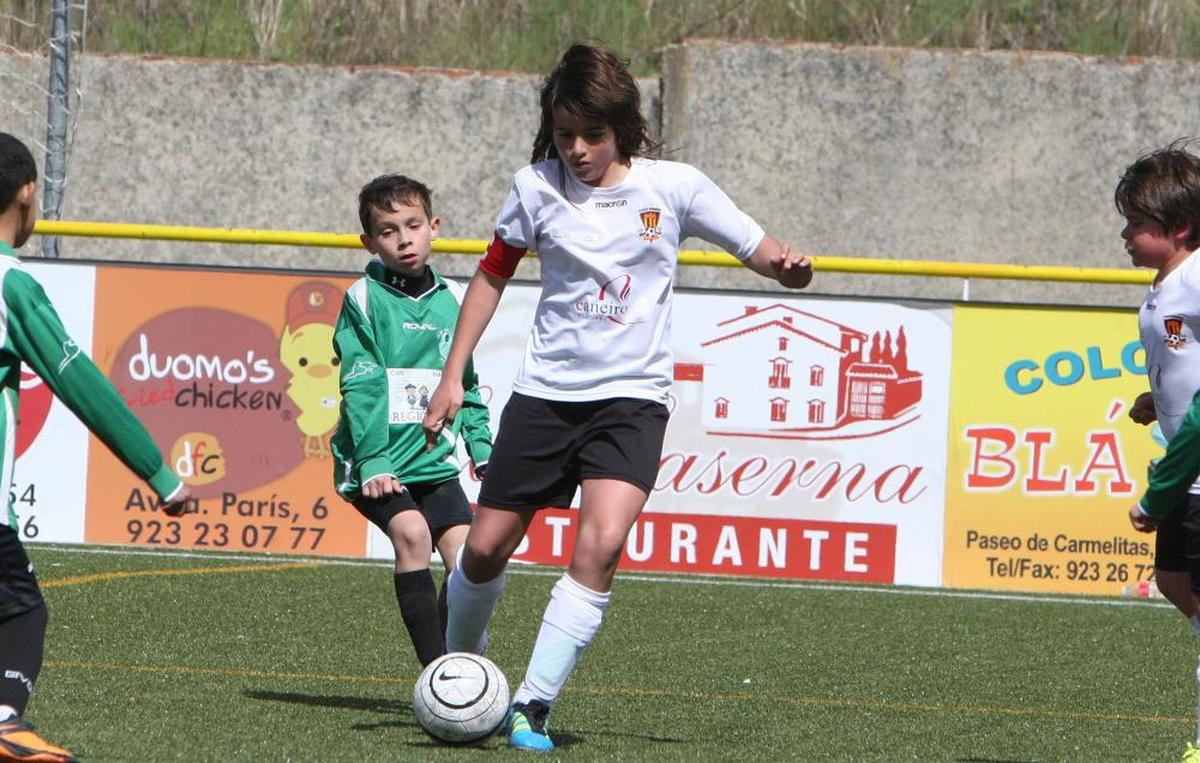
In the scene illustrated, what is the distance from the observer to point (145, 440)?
168 inches

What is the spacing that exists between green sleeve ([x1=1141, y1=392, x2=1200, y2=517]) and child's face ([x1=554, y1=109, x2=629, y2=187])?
5.22ft

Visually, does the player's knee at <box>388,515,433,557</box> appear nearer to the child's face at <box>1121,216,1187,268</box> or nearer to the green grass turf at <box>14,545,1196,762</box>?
the green grass turf at <box>14,545,1196,762</box>

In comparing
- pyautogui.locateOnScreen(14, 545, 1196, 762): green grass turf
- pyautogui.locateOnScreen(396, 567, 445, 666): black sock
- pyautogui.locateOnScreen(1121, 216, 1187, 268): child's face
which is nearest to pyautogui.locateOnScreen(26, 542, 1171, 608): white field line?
pyautogui.locateOnScreen(14, 545, 1196, 762): green grass turf

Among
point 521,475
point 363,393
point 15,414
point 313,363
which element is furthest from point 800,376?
point 15,414

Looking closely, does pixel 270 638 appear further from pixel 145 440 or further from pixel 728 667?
pixel 145 440

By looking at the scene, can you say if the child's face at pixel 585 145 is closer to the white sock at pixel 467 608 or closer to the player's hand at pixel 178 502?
the white sock at pixel 467 608

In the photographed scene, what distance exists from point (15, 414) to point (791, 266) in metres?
1.99

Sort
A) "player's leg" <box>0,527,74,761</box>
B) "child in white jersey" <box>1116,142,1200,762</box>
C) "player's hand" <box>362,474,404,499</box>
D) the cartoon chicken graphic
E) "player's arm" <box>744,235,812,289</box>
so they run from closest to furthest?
"player's leg" <box>0,527,74,761</box>
"child in white jersey" <box>1116,142,1200,762</box>
"player's arm" <box>744,235,812,289</box>
"player's hand" <box>362,474,404,499</box>
the cartoon chicken graphic

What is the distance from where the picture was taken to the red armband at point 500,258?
17.3ft

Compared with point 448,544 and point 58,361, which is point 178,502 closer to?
point 58,361

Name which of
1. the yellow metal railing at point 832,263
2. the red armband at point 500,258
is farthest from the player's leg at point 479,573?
the yellow metal railing at point 832,263

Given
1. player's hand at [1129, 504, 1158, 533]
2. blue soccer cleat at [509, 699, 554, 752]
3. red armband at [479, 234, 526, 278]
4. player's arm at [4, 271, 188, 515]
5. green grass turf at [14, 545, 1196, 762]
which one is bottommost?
green grass turf at [14, 545, 1196, 762]

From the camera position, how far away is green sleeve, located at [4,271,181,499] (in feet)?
13.7

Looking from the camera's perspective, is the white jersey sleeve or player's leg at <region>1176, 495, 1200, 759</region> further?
the white jersey sleeve
